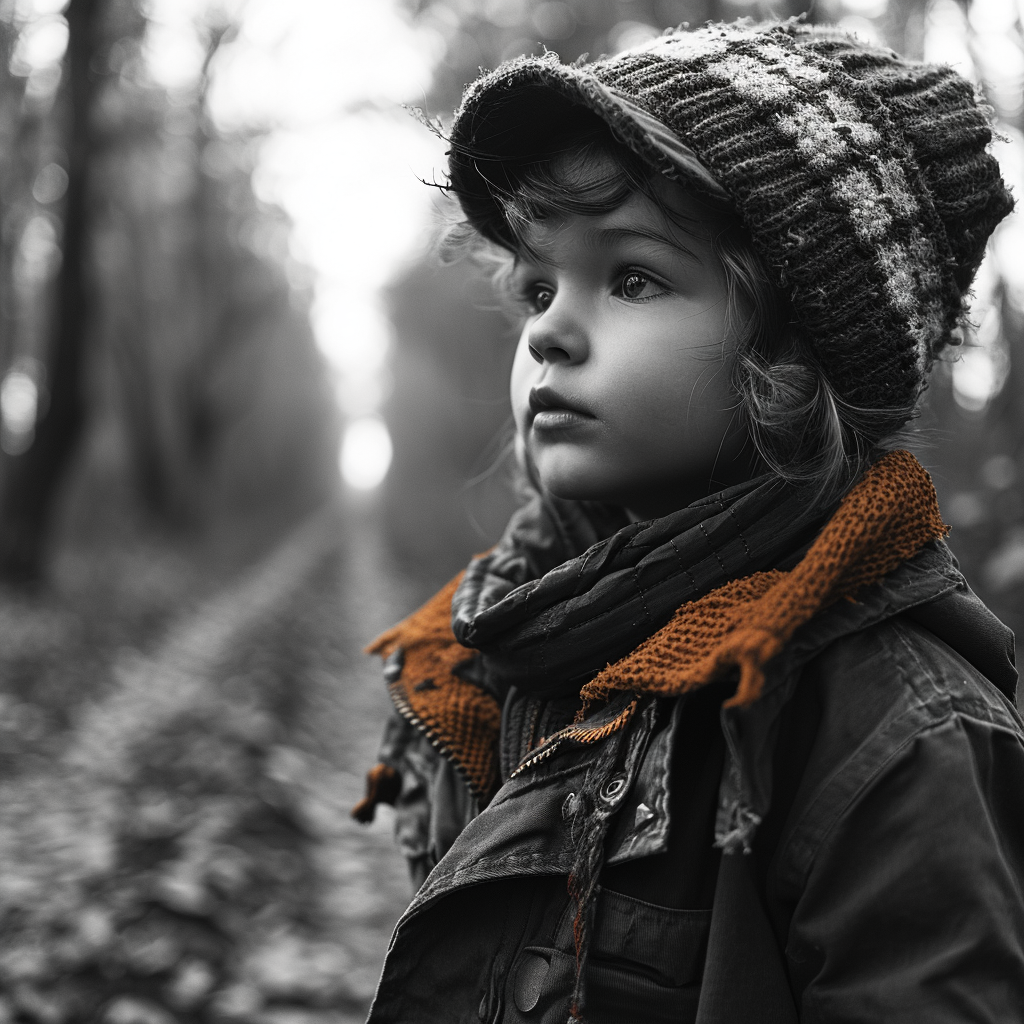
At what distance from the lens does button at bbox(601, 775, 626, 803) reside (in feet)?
3.75

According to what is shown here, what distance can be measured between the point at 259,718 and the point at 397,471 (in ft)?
74.9

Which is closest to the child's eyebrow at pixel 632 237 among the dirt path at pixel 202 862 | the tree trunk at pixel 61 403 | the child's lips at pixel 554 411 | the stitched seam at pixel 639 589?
the child's lips at pixel 554 411

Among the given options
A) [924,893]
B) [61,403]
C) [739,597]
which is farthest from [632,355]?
[61,403]

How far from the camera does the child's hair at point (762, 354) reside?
1.24 m

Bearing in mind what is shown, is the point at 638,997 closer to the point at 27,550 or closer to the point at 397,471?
the point at 27,550

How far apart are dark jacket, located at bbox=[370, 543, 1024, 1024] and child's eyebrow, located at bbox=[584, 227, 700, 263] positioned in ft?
1.67

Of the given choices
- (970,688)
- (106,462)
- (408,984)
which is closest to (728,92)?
(970,688)

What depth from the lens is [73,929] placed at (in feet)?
8.82

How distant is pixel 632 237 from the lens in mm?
1257

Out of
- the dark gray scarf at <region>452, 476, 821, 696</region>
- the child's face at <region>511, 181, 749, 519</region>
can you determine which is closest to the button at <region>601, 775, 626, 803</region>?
the dark gray scarf at <region>452, 476, 821, 696</region>

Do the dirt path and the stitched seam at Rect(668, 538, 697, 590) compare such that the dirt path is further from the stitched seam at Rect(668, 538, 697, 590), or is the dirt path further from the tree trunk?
the tree trunk

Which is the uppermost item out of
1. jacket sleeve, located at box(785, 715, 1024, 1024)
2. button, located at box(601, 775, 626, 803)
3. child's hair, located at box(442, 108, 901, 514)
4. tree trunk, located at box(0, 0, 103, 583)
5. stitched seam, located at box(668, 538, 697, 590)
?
tree trunk, located at box(0, 0, 103, 583)

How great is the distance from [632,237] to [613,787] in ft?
2.42

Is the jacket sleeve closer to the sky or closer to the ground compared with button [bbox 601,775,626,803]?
closer to the ground
